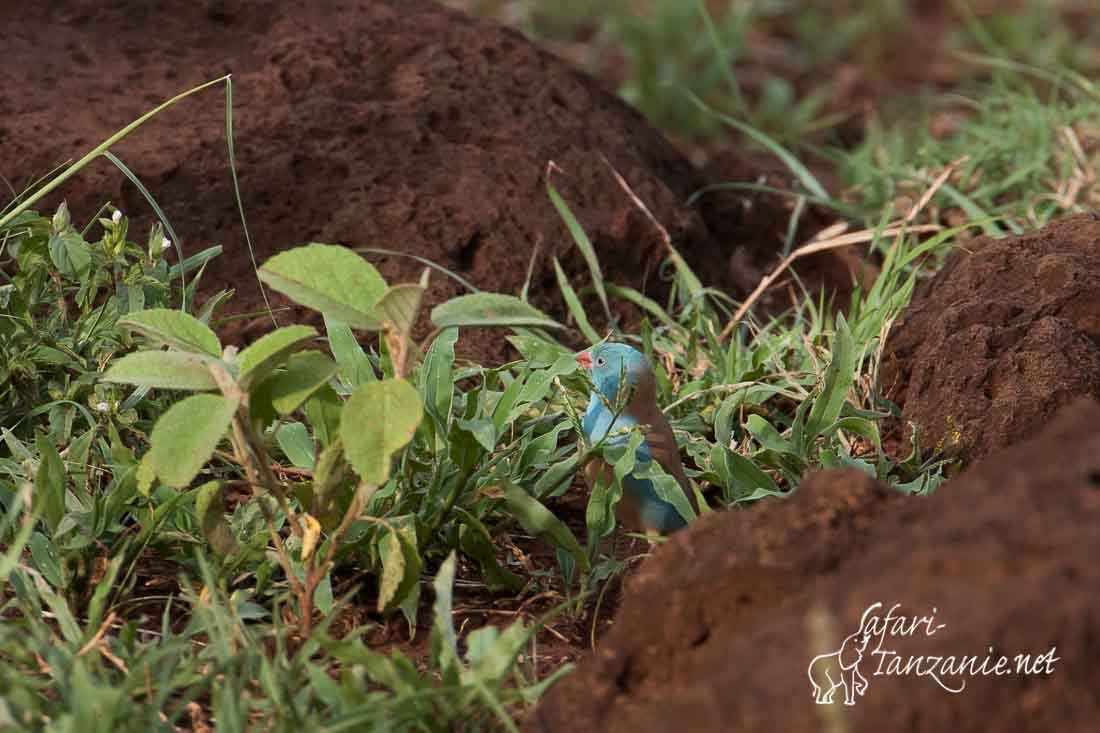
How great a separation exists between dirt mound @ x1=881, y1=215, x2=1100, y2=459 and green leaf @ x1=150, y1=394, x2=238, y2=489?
4.69 ft

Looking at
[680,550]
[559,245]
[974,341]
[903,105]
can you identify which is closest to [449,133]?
[559,245]

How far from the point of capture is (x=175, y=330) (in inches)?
85.9

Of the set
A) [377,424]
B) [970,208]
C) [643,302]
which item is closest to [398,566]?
[377,424]

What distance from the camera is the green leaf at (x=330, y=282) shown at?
6.82ft

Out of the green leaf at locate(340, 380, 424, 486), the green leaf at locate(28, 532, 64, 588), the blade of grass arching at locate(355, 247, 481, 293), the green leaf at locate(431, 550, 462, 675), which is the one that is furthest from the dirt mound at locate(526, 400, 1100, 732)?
the blade of grass arching at locate(355, 247, 481, 293)

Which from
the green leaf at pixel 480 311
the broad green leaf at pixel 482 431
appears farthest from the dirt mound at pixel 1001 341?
the green leaf at pixel 480 311

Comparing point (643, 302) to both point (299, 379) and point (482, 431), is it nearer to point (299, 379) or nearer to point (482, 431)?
point (482, 431)

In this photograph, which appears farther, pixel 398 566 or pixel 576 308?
pixel 576 308

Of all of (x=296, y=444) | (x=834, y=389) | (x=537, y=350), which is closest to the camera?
(x=296, y=444)

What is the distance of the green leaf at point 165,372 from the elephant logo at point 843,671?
40.9 inches

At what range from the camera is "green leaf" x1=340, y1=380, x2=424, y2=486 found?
2.05 meters

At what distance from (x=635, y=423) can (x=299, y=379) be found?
27.7 inches

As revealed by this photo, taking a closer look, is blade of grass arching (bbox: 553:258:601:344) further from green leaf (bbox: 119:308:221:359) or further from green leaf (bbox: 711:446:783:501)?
green leaf (bbox: 119:308:221:359)

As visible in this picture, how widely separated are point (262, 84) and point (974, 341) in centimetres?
194
